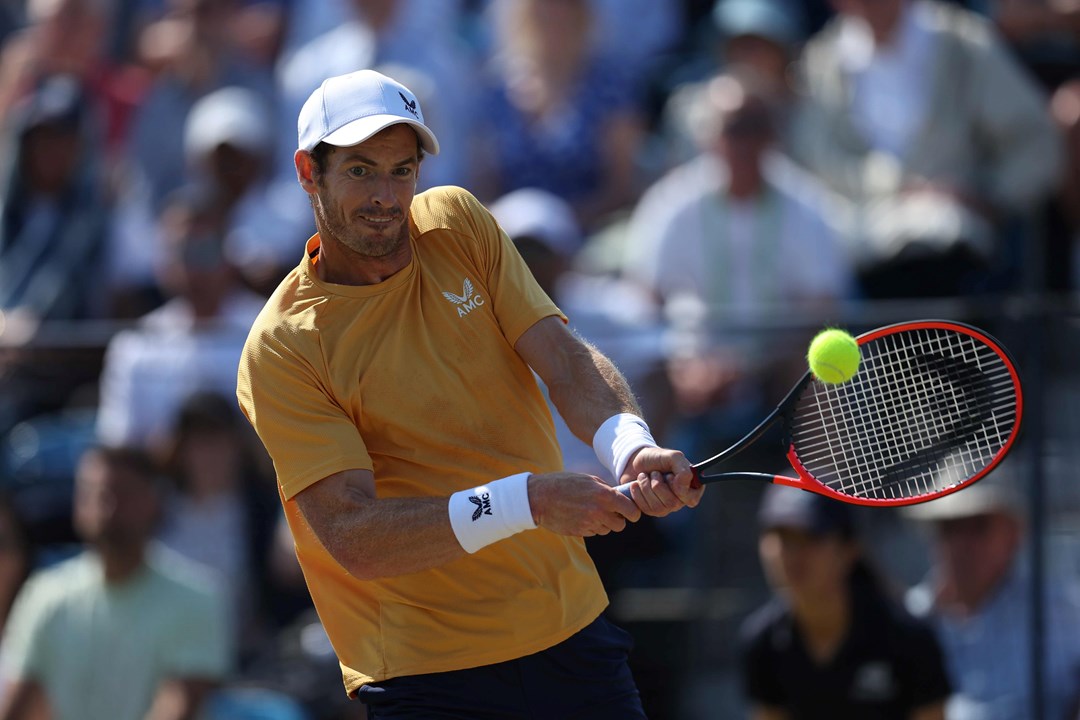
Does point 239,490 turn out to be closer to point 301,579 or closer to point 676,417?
point 301,579

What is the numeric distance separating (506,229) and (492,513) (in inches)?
138

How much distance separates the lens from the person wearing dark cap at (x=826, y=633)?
5.71 metres

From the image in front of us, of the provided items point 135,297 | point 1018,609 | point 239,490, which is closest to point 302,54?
point 135,297

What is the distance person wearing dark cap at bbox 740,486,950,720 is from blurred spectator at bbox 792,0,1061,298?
1.45 metres

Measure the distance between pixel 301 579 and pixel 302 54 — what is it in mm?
3316

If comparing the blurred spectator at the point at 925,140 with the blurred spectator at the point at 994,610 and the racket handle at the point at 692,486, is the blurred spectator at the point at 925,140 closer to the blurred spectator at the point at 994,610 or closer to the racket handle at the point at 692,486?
the blurred spectator at the point at 994,610

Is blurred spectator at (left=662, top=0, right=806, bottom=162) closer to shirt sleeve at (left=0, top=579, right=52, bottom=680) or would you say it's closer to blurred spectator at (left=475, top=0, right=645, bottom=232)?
blurred spectator at (left=475, top=0, right=645, bottom=232)

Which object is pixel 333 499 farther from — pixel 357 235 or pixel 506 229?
pixel 506 229

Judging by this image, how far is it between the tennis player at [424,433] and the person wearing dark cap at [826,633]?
2.07 m

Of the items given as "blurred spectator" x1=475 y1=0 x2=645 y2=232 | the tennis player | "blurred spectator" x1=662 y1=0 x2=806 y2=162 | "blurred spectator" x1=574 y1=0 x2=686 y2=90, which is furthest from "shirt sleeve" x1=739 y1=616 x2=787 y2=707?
"blurred spectator" x1=574 y1=0 x2=686 y2=90

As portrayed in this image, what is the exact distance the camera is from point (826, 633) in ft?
19.3

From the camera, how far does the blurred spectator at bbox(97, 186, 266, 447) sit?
6.88 meters

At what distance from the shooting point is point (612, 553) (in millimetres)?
6516

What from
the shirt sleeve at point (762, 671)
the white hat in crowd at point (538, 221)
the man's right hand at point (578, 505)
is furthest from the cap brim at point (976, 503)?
the man's right hand at point (578, 505)
